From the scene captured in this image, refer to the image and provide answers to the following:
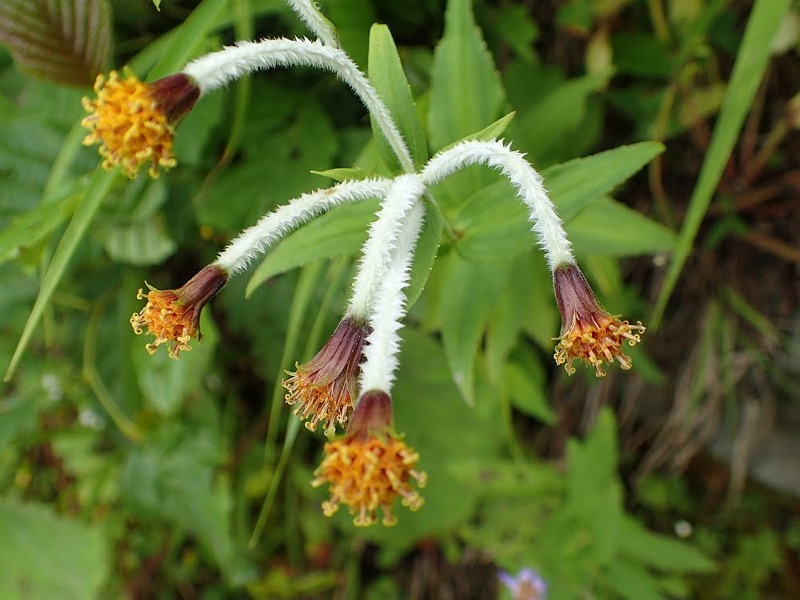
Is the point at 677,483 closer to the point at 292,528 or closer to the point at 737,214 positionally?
the point at 737,214

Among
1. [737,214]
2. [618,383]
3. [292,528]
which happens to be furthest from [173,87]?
[292,528]

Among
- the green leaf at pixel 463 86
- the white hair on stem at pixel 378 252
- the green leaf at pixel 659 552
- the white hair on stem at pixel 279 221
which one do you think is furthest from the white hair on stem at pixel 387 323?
the green leaf at pixel 659 552

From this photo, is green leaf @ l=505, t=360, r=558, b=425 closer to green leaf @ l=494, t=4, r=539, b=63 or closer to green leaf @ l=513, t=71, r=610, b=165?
green leaf @ l=513, t=71, r=610, b=165

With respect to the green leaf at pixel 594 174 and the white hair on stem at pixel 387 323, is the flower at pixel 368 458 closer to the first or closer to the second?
the white hair on stem at pixel 387 323

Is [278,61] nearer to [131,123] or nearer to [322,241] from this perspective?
[131,123]

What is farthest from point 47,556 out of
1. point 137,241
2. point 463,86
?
point 463,86

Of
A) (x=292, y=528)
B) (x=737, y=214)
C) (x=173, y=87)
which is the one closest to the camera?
(x=173, y=87)
